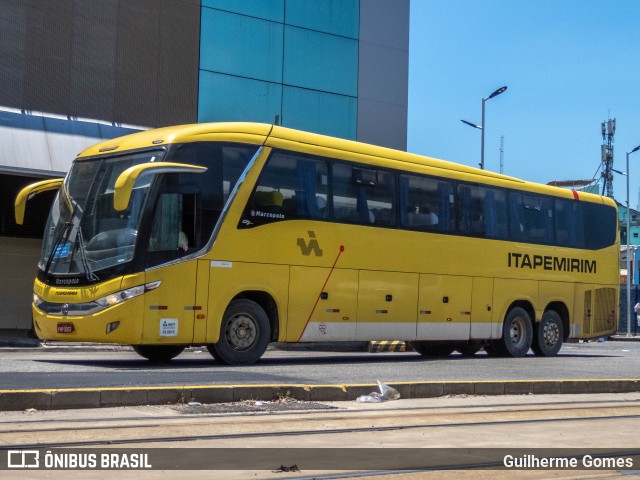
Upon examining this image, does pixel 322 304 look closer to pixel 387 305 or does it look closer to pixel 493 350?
pixel 387 305

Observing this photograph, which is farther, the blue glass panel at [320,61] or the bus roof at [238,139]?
the blue glass panel at [320,61]

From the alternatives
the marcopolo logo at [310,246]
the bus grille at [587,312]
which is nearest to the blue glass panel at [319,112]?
the bus grille at [587,312]

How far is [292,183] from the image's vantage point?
54.7 feet

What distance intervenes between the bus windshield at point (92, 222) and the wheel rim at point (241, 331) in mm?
2178

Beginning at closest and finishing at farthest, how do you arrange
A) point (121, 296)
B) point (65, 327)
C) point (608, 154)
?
point (121, 296), point (65, 327), point (608, 154)

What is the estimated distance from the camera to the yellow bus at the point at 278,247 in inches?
590

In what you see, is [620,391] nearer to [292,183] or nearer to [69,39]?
[292,183]

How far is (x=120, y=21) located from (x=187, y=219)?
15.0 meters

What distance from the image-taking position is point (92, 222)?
15250mm

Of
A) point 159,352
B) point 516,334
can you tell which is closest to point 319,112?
point 516,334

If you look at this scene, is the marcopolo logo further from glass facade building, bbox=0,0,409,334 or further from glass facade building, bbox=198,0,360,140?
glass facade building, bbox=198,0,360,140

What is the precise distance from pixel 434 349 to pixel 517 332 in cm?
177

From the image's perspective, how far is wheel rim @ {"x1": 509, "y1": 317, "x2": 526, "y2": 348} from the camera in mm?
21922

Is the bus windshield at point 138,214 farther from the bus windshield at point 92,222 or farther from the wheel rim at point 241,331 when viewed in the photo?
the wheel rim at point 241,331
